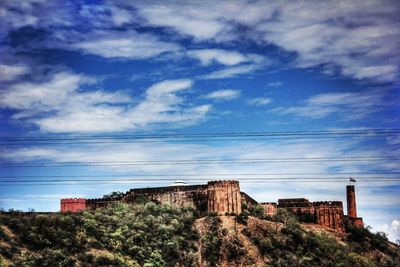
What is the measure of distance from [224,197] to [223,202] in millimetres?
572

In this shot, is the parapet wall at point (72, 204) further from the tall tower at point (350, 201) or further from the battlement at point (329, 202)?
the tall tower at point (350, 201)

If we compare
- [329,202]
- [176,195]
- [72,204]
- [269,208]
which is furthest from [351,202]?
[72,204]

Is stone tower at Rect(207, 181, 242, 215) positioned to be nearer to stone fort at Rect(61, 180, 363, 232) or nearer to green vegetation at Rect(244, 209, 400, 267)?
stone fort at Rect(61, 180, 363, 232)

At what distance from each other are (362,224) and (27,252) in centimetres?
4655

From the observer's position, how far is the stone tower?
75256 millimetres

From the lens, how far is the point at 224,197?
2972 inches

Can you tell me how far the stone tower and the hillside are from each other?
166 centimetres

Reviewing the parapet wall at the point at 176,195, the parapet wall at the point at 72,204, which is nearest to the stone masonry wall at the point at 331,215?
the parapet wall at the point at 176,195

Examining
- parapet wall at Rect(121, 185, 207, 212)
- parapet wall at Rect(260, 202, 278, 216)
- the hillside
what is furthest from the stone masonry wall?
parapet wall at Rect(121, 185, 207, 212)

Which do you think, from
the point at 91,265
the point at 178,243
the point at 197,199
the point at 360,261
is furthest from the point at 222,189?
the point at 91,265

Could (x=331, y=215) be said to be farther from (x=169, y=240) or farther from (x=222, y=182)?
(x=169, y=240)

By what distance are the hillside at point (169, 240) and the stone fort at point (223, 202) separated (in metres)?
1.79

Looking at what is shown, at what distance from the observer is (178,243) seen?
223 feet

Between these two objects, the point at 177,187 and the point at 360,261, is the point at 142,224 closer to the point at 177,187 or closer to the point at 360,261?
the point at 177,187
